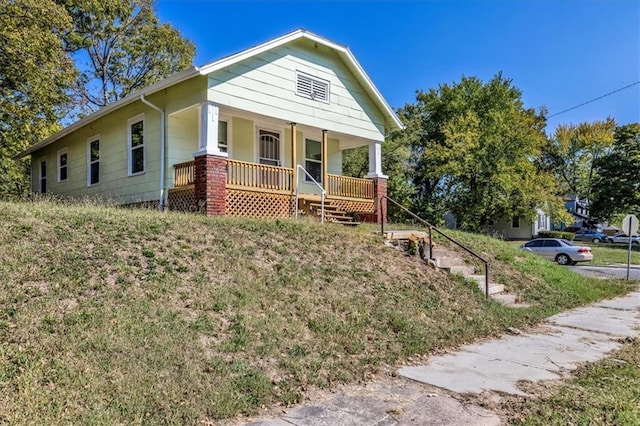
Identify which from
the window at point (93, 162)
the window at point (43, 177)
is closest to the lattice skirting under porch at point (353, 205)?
the window at point (93, 162)

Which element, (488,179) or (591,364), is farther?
(488,179)

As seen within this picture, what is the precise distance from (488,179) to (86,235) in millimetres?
26105

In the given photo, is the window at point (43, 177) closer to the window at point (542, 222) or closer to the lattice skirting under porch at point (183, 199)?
the lattice skirting under porch at point (183, 199)

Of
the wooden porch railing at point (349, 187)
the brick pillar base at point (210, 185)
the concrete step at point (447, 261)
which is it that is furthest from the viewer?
the wooden porch railing at point (349, 187)

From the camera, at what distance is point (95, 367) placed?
3.91m

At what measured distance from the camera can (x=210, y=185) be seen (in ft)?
35.0

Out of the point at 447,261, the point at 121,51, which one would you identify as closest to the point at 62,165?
the point at 121,51

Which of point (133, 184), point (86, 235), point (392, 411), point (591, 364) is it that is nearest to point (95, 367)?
point (392, 411)

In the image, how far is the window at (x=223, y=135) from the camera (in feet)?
43.3

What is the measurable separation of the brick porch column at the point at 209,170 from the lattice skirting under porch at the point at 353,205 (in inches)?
163

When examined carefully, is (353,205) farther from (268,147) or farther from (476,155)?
(476,155)

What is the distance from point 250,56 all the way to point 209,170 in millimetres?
3294

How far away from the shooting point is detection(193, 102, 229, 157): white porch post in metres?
10.9

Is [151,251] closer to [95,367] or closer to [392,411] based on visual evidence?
[95,367]
